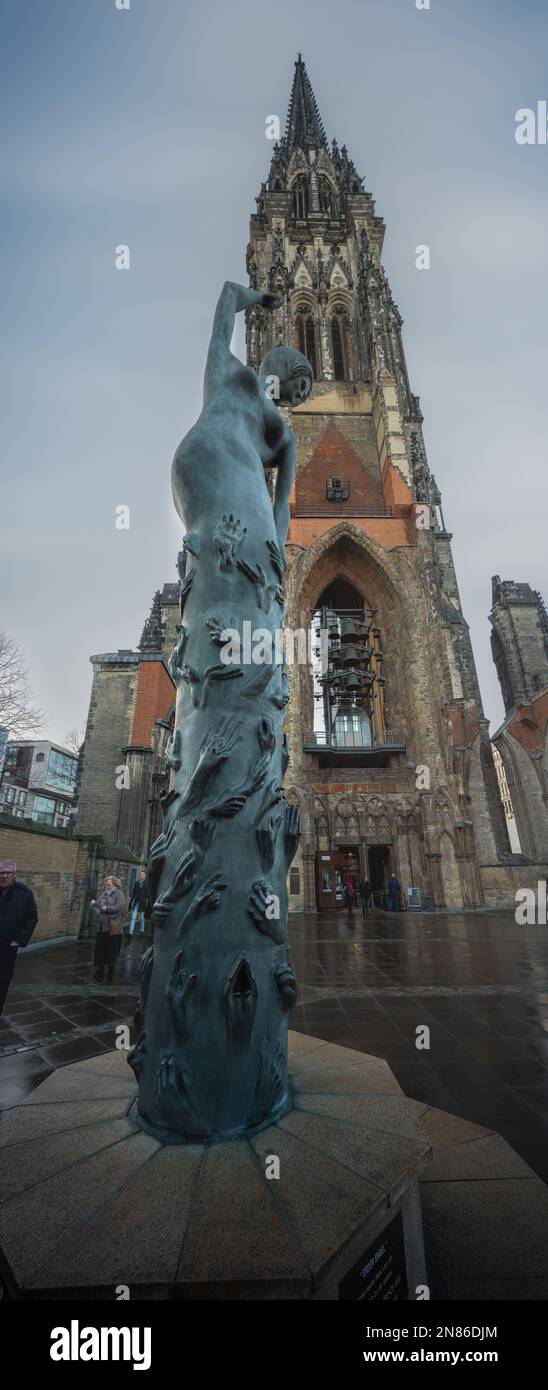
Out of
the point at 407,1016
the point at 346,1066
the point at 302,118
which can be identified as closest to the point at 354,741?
the point at 407,1016

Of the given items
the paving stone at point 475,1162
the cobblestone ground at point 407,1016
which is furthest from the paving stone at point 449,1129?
the cobblestone ground at point 407,1016

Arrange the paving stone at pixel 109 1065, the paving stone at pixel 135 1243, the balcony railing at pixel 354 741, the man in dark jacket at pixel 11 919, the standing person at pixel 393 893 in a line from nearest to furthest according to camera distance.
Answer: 1. the paving stone at pixel 135 1243
2. the paving stone at pixel 109 1065
3. the man in dark jacket at pixel 11 919
4. the standing person at pixel 393 893
5. the balcony railing at pixel 354 741

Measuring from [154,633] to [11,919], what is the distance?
24.2 metres

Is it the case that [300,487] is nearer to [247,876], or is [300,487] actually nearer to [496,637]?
[496,637]

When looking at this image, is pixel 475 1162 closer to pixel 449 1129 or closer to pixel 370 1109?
pixel 449 1129

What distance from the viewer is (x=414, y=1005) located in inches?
213

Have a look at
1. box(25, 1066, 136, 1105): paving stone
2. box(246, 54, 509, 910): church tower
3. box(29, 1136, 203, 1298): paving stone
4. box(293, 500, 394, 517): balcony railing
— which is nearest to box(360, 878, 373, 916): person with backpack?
box(246, 54, 509, 910): church tower

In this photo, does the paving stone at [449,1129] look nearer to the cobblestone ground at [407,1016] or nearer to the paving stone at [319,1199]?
the cobblestone ground at [407,1016]

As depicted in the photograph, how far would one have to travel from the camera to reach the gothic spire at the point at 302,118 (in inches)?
1583

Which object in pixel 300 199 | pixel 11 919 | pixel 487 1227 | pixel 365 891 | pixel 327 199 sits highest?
pixel 300 199

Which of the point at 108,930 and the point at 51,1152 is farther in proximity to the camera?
the point at 108,930

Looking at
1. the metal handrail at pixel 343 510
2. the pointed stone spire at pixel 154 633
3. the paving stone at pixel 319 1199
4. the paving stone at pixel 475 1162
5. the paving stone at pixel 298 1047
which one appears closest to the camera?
the paving stone at pixel 319 1199

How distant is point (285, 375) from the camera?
3369 millimetres

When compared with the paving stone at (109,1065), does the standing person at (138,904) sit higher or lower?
higher
